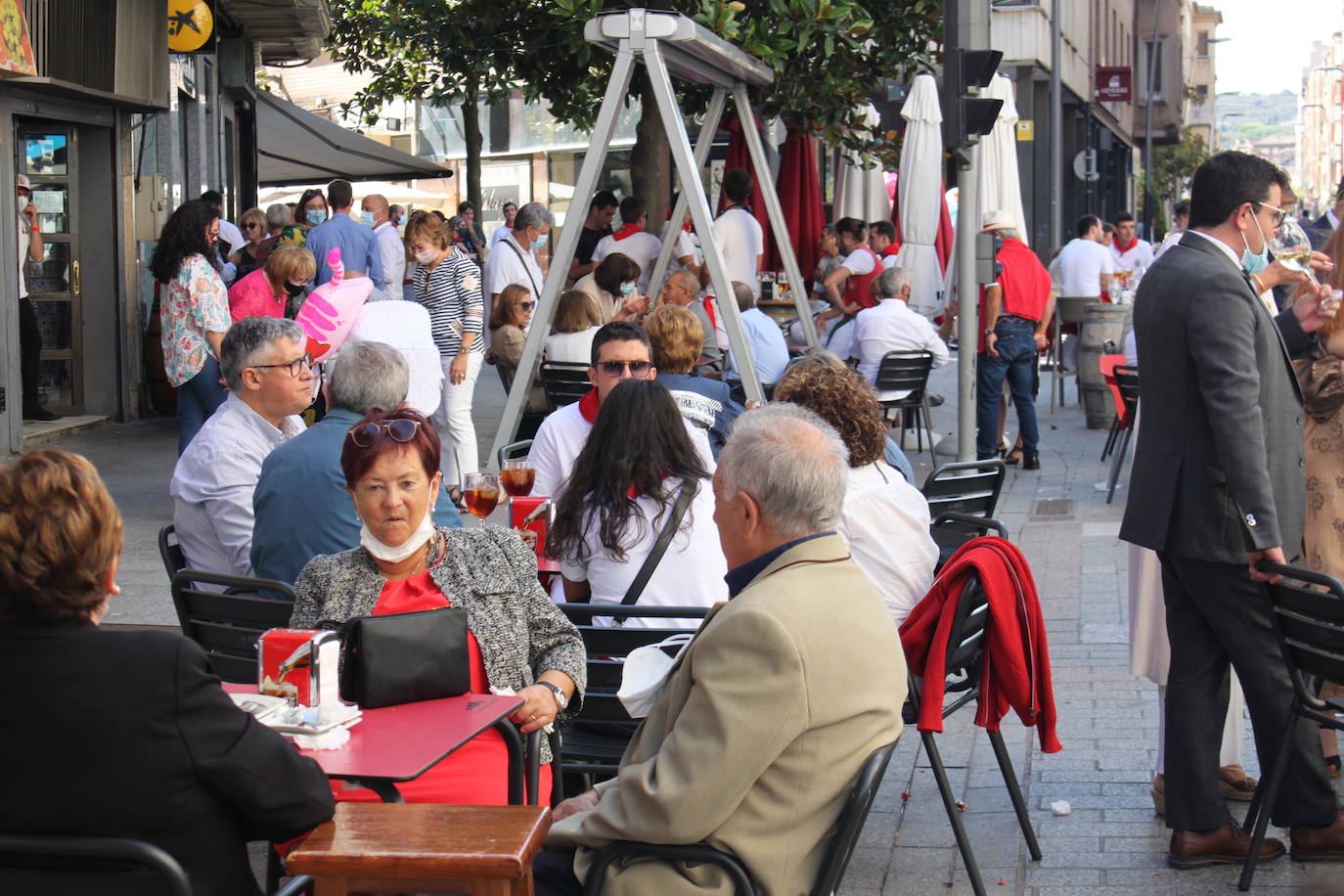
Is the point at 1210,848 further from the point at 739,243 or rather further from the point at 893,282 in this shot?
the point at 739,243

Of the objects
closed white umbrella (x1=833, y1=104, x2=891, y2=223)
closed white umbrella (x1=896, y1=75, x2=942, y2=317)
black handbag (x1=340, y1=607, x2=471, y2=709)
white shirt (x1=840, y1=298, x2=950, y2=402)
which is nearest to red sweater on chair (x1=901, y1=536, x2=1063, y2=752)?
black handbag (x1=340, y1=607, x2=471, y2=709)

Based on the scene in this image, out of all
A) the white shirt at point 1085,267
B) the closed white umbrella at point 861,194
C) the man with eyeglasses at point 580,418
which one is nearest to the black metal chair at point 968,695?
the man with eyeglasses at point 580,418

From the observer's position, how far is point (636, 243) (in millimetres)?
12086

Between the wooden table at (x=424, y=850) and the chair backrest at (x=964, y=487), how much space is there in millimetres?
3124

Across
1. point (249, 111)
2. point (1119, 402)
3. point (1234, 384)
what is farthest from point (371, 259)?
point (1234, 384)

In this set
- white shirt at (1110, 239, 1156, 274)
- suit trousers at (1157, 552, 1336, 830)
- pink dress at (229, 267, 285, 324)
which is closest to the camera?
suit trousers at (1157, 552, 1336, 830)

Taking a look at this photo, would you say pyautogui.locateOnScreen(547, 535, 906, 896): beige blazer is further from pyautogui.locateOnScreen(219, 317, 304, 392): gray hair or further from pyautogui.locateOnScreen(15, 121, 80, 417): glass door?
pyautogui.locateOnScreen(15, 121, 80, 417): glass door

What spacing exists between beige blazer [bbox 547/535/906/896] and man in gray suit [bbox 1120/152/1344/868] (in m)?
1.76

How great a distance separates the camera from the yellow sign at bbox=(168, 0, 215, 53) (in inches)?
593

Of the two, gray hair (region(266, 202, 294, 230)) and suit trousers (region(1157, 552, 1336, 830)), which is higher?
gray hair (region(266, 202, 294, 230))

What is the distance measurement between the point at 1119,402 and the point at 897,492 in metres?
6.39

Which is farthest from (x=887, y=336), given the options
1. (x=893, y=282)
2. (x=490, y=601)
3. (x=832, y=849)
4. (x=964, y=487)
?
(x=832, y=849)

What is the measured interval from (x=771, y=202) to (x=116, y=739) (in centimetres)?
983

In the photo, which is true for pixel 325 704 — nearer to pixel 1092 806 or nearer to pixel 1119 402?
pixel 1092 806
